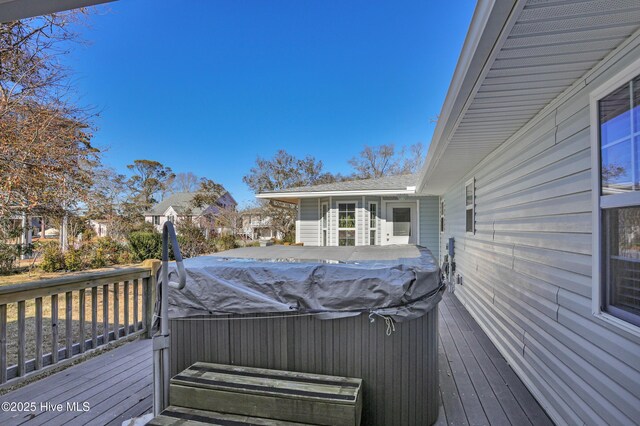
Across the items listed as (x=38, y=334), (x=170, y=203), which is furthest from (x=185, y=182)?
(x=38, y=334)

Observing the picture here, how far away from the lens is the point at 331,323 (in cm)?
197

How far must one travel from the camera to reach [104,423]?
210cm

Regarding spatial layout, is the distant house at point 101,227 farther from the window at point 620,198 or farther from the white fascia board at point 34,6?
the window at point 620,198

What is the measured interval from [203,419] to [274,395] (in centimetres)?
41

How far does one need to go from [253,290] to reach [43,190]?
16.0ft

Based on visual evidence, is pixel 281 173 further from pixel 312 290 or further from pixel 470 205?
pixel 312 290

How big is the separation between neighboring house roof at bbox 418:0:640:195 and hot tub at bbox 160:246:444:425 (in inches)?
51.6

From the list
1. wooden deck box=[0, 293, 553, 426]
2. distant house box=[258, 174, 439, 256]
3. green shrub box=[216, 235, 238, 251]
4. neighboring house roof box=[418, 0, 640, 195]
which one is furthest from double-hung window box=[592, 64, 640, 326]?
green shrub box=[216, 235, 238, 251]

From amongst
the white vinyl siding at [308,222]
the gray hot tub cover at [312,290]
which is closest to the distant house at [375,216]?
the white vinyl siding at [308,222]

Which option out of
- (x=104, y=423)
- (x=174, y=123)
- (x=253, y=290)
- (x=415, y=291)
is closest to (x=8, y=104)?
(x=104, y=423)

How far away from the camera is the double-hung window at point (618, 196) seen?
4.94 feet

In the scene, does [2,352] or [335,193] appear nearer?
[2,352]

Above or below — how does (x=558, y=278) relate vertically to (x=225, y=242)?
above

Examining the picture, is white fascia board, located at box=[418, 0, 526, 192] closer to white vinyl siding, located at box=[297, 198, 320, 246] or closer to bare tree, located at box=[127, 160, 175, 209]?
white vinyl siding, located at box=[297, 198, 320, 246]
